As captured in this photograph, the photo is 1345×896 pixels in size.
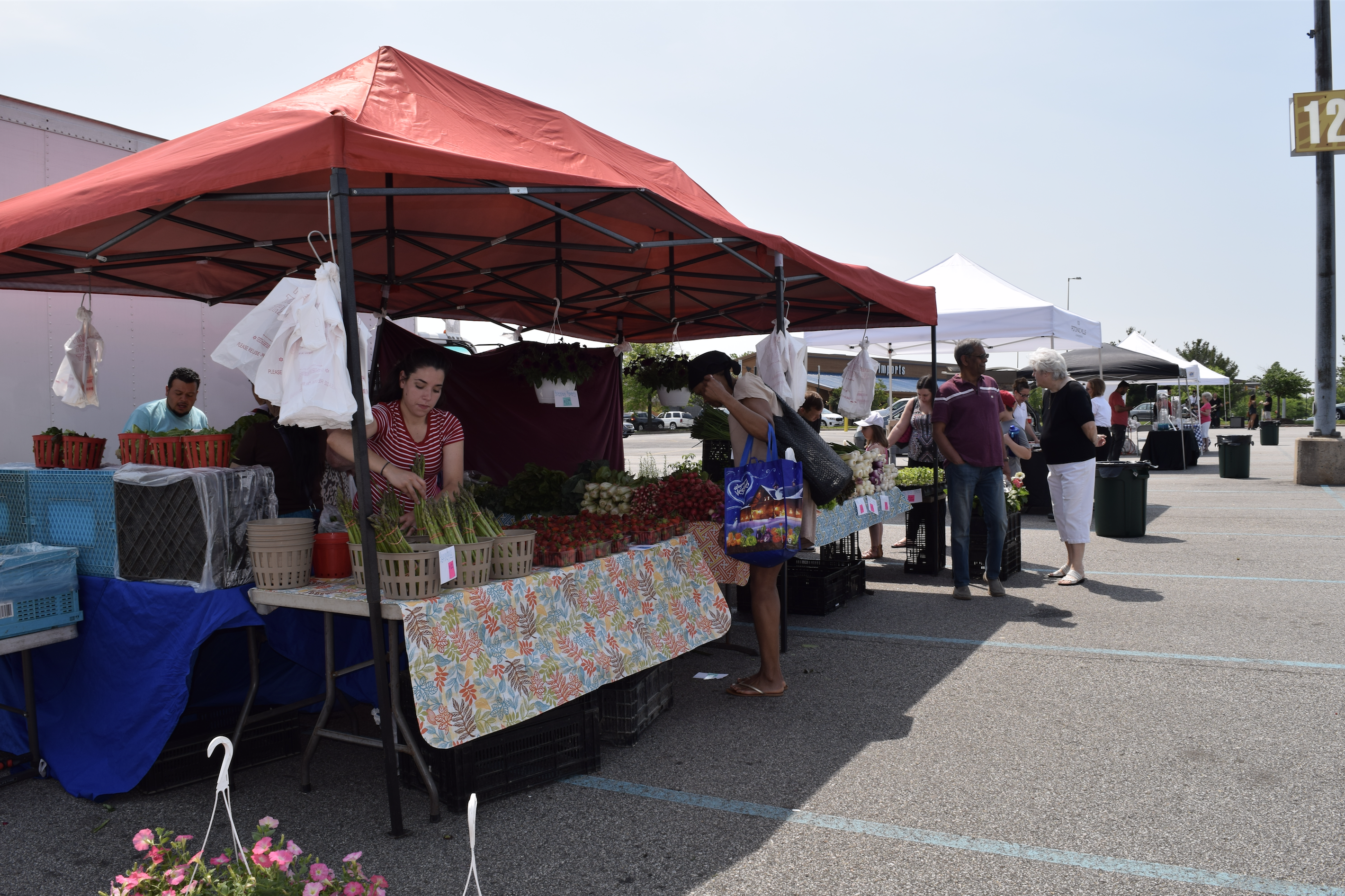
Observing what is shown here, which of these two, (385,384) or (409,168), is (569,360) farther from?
(409,168)

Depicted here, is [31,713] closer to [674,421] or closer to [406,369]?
[406,369]

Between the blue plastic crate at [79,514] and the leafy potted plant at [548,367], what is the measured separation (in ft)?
13.6

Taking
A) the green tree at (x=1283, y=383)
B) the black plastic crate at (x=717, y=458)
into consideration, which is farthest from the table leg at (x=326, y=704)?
the green tree at (x=1283, y=383)

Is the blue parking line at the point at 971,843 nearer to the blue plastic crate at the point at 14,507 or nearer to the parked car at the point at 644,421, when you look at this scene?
the blue plastic crate at the point at 14,507

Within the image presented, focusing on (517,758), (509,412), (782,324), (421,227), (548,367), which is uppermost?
(421,227)

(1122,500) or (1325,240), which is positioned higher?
(1325,240)

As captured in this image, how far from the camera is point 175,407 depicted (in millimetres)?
6316

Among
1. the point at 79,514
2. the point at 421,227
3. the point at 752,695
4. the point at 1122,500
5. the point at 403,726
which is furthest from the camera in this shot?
the point at 1122,500

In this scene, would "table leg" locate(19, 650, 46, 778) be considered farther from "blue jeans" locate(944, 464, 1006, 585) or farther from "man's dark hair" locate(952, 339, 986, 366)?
"man's dark hair" locate(952, 339, 986, 366)

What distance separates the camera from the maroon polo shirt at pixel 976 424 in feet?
24.3

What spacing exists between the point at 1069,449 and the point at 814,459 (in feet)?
12.8

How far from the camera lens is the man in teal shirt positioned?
20.4ft

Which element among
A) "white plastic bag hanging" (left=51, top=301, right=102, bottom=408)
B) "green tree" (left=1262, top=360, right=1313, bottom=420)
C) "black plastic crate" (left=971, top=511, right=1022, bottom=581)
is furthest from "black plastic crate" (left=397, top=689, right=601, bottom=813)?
"green tree" (left=1262, top=360, right=1313, bottom=420)

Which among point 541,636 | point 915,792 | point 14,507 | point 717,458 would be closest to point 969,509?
point 717,458
